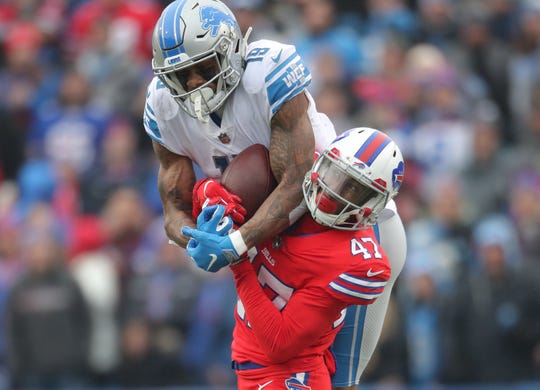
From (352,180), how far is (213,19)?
0.83m

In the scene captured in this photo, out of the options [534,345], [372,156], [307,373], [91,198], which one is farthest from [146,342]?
[372,156]

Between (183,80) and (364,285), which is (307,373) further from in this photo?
(183,80)

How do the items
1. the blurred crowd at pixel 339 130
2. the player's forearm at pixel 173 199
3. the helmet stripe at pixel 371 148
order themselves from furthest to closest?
the blurred crowd at pixel 339 130 → the player's forearm at pixel 173 199 → the helmet stripe at pixel 371 148

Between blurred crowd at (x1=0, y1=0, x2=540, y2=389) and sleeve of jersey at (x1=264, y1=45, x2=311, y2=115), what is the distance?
136 inches

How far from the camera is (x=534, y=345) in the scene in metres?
7.57

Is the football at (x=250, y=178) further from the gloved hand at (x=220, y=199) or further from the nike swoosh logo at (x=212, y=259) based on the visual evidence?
the nike swoosh logo at (x=212, y=259)

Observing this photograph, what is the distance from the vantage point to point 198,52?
4.37 metres

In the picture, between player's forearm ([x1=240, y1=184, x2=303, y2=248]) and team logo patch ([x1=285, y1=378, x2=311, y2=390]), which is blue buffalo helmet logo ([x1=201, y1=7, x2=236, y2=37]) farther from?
team logo patch ([x1=285, y1=378, x2=311, y2=390])

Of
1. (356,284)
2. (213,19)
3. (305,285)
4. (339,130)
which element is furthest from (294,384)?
(339,130)

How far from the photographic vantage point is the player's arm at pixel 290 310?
4.55 metres

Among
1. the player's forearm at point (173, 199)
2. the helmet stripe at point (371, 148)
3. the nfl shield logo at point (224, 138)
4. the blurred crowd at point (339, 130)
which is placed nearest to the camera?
the helmet stripe at point (371, 148)

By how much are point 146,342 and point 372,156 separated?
→ 391 centimetres

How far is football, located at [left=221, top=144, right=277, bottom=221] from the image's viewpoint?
4535 mm

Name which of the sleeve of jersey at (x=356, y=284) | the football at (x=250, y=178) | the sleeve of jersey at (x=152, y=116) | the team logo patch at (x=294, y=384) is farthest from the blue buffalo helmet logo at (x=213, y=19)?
the team logo patch at (x=294, y=384)
